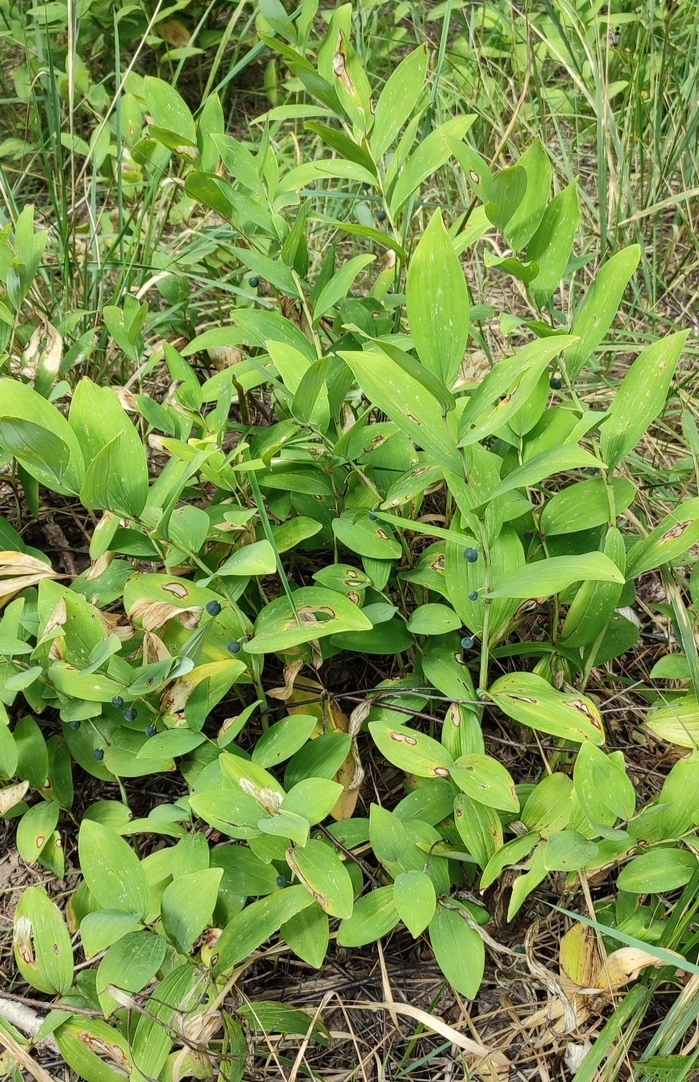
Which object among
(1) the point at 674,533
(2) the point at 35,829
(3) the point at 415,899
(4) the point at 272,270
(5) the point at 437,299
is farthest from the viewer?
(4) the point at 272,270

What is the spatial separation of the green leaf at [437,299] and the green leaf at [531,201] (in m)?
0.24

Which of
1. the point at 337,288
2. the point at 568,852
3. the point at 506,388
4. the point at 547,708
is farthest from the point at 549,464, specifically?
the point at 337,288

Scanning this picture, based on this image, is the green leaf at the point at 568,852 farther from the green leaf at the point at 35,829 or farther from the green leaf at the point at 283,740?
the green leaf at the point at 35,829

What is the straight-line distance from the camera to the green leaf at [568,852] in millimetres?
871

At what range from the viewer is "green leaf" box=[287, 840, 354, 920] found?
876 millimetres

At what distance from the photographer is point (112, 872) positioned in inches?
36.9

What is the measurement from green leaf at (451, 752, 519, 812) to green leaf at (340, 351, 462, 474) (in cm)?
37

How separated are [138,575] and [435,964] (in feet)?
2.01

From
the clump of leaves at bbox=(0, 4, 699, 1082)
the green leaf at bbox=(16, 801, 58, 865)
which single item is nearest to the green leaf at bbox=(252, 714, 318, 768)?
the clump of leaves at bbox=(0, 4, 699, 1082)

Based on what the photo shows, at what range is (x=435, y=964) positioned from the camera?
106cm

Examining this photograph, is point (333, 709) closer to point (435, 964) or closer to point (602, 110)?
point (435, 964)

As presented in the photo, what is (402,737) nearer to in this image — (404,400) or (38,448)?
(404,400)

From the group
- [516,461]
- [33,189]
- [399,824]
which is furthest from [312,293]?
[33,189]

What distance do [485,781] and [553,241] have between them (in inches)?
25.5
